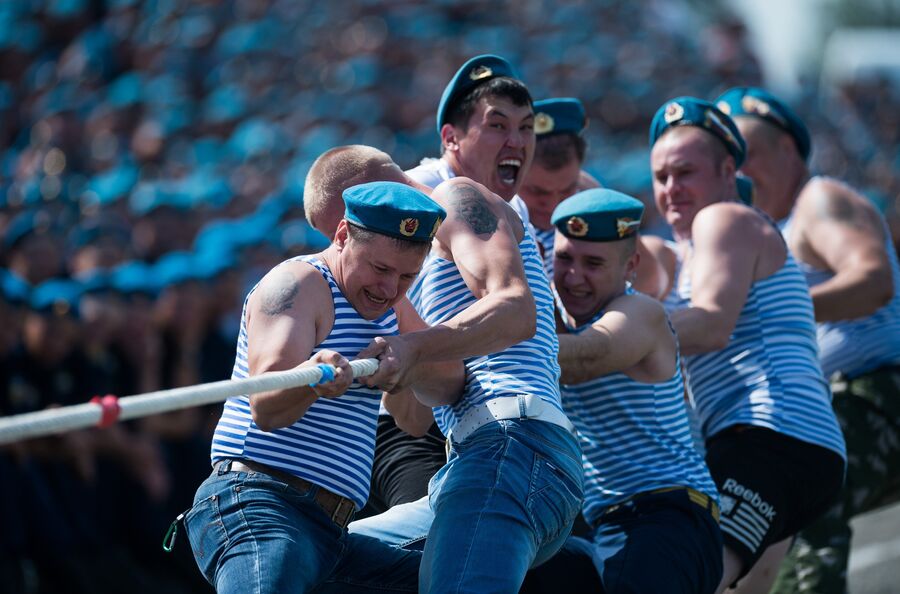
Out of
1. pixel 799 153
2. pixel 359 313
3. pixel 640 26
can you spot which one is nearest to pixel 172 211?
pixel 799 153

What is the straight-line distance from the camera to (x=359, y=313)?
3.60 m

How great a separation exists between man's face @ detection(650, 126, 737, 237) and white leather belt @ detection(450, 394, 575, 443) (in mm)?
1830

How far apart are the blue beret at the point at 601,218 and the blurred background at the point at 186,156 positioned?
9.07 ft

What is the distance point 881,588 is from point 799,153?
Result: 258 centimetres

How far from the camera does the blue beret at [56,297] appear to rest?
7.45 meters

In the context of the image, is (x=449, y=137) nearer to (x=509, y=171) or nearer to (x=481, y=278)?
(x=509, y=171)

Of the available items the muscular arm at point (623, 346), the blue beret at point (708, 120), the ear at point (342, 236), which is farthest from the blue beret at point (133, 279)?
the ear at point (342, 236)

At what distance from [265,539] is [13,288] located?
14.6 feet

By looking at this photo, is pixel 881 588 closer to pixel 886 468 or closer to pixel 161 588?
pixel 886 468

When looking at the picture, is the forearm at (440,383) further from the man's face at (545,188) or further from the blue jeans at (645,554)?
the man's face at (545,188)

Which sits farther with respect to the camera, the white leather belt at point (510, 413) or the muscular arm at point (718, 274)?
the muscular arm at point (718, 274)

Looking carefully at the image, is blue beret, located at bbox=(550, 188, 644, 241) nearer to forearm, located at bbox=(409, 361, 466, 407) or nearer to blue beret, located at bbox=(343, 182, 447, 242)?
forearm, located at bbox=(409, 361, 466, 407)

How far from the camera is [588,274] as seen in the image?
14.8ft

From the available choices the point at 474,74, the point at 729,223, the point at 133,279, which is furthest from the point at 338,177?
the point at 133,279
